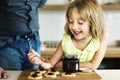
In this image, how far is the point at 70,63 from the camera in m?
1.44

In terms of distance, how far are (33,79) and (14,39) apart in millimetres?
499

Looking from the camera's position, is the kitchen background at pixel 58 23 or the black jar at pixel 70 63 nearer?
the black jar at pixel 70 63

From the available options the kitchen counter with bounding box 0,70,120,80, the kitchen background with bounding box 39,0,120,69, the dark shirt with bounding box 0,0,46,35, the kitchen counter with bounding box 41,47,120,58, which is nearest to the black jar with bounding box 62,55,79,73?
the kitchen counter with bounding box 0,70,120,80

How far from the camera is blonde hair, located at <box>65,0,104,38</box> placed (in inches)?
64.8

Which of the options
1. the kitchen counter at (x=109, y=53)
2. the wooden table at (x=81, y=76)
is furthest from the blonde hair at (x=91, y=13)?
the kitchen counter at (x=109, y=53)

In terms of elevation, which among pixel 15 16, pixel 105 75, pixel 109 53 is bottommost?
pixel 109 53

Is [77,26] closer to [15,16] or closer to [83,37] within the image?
[83,37]

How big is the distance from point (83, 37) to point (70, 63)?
12.2 inches

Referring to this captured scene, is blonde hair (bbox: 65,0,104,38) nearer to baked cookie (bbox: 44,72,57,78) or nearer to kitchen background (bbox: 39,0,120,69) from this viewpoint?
baked cookie (bbox: 44,72,57,78)

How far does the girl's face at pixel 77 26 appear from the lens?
62.9 inches

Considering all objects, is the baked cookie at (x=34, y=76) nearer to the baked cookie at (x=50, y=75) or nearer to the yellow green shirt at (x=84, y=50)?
the baked cookie at (x=50, y=75)

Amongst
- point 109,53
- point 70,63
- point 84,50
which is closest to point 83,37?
point 84,50

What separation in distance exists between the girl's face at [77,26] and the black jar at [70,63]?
23cm

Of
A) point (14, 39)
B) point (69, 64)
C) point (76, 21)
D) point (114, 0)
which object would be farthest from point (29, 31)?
point (114, 0)
